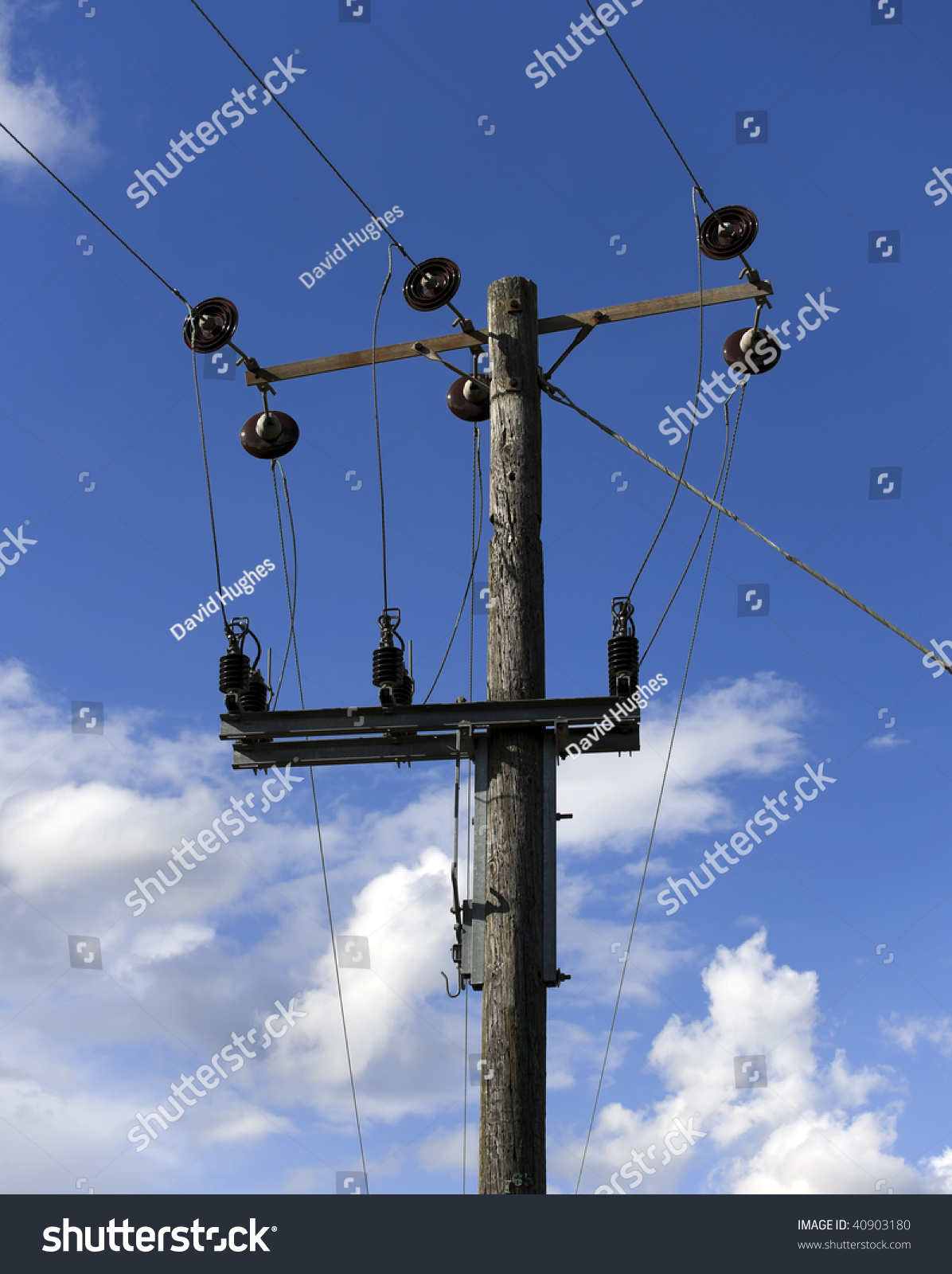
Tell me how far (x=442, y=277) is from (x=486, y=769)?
12.9 ft

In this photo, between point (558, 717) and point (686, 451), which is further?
point (686, 451)

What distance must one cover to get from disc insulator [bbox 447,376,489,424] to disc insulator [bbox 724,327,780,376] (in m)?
1.95

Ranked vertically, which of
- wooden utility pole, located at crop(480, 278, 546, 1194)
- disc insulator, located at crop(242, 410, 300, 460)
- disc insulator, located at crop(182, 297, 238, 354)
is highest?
disc insulator, located at crop(182, 297, 238, 354)

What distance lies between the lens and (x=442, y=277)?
28.9 ft

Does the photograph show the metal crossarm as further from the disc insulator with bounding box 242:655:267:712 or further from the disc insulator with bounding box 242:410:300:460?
the disc insulator with bounding box 242:410:300:460

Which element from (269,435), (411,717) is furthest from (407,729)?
(269,435)

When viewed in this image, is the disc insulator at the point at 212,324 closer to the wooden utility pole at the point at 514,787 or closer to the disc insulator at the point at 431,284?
the disc insulator at the point at 431,284

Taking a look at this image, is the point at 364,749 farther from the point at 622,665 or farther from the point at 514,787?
the point at 622,665

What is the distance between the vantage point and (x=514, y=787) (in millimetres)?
7000

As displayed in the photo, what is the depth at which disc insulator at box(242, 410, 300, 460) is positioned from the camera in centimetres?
943

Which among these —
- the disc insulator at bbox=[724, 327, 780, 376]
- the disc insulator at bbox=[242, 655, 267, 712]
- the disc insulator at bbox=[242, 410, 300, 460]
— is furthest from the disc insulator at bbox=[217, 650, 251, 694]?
the disc insulator at bbox=[724, 327, 780, 376]

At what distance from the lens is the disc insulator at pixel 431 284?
8758 mm
